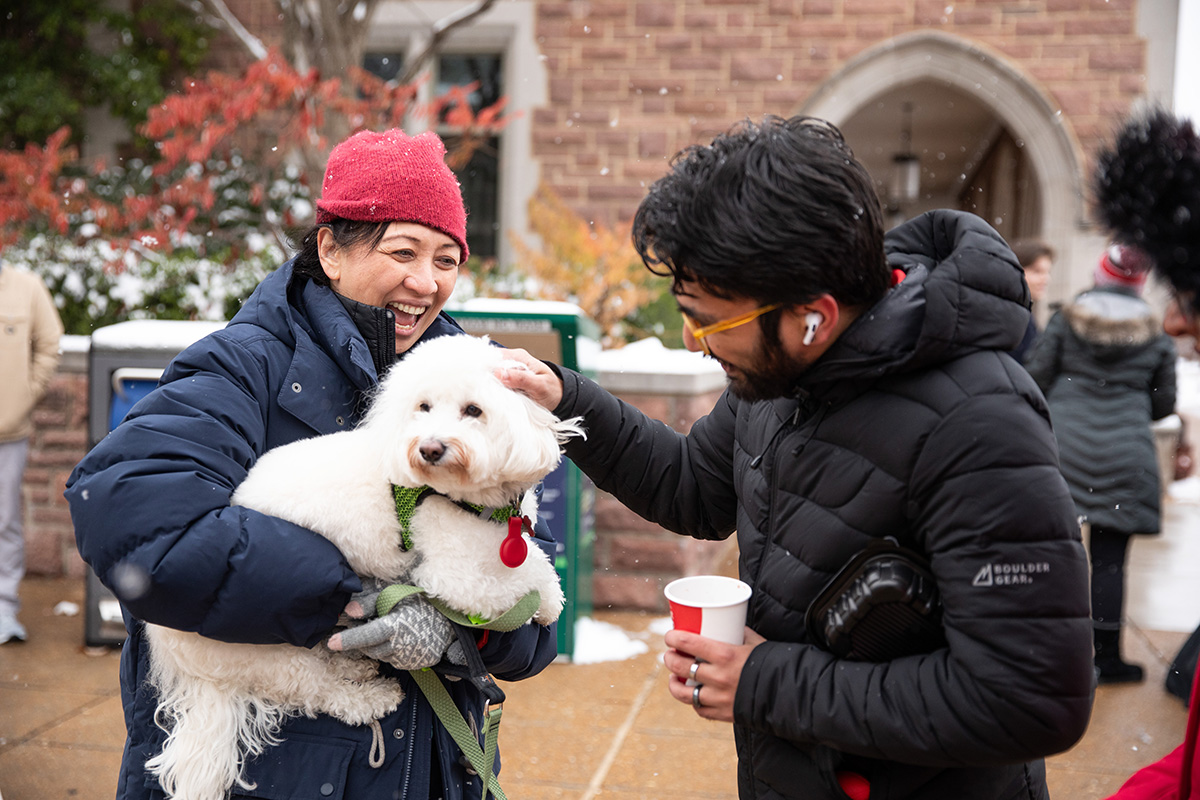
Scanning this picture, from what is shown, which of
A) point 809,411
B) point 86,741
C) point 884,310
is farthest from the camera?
point 86,741

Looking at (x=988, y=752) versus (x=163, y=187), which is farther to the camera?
(x=163, y=187)

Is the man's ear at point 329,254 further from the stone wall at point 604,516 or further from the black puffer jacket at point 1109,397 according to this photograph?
the black puffer jacket at point 1109,397

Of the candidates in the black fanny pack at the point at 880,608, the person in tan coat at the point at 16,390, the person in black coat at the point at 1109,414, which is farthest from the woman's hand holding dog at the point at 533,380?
the person in tan coat at the point at 16,390

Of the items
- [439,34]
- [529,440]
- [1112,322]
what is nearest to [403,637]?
[529,440]

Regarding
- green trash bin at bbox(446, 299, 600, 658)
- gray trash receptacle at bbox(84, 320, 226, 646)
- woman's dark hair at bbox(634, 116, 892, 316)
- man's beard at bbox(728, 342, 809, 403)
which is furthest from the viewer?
gray trash receptacle at bbox(84, 320, 226, 646)

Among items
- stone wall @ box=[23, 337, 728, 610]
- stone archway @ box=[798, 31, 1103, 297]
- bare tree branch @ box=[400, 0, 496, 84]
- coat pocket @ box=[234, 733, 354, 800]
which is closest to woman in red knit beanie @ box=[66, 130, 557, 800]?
coat pocket @ box=[234, 733, 354, 800]

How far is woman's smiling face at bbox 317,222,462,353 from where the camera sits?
80.6 inches

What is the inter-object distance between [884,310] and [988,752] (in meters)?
0.72

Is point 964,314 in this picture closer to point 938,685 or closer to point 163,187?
point 938,685

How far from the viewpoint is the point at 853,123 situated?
13.6 metres

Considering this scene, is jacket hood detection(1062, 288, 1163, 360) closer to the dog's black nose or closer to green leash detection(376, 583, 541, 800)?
green leash detection(376, 583, 541, 800)

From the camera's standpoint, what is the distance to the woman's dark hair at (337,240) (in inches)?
81.0

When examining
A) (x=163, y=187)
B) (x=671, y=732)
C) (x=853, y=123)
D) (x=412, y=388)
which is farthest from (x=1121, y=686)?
(x=853, y=123)

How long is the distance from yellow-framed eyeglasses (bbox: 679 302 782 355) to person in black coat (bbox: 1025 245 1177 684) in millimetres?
4229
